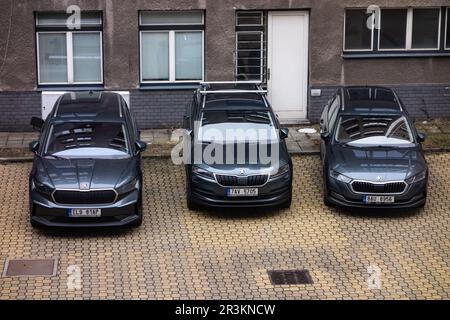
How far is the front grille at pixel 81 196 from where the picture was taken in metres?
14.6

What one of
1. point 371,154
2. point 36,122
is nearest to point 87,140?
point 36,122

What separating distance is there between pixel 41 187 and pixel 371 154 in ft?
18.7

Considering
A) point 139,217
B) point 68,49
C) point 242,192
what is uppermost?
point 68,49

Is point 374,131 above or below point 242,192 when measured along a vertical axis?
above

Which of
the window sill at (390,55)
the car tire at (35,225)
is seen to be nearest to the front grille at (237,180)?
the car tire at (35,225)

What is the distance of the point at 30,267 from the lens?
13867mm

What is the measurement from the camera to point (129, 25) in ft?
67.3

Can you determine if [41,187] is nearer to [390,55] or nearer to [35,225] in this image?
[35,225]

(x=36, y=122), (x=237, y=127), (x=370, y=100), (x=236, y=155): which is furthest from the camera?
(x=36, y=122)

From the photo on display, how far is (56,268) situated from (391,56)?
34.2ft

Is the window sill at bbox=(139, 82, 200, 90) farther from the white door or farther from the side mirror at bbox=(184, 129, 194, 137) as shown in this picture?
the side mirror at bbox=(184, 129, 194, 137)

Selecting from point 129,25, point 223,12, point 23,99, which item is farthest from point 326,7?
point 23,99

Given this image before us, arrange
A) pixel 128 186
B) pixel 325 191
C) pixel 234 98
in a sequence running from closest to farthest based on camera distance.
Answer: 1. pixel 128 186
2. pixel 325 191
3. pixel 234 98

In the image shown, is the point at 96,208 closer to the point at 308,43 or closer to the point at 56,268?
the point at 56,268
